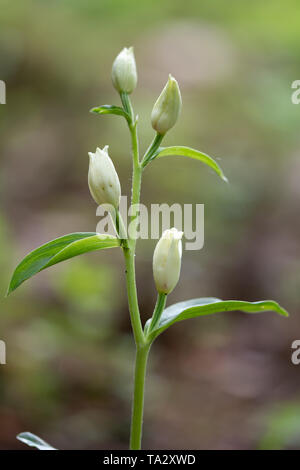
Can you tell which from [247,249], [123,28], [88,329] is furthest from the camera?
→ [123,28]

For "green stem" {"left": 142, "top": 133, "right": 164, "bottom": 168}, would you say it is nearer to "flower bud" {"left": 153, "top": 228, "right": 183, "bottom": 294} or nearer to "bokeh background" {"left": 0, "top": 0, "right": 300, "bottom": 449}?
"flower bud" {"left": 153, "top": 228, "right": 183, "bottom": 294}

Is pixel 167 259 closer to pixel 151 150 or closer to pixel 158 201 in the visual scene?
pixel 151 150

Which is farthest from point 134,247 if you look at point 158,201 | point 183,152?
point 158,201

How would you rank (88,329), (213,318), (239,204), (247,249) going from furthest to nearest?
(239,204) < (247,249) < (213,318) < (88,329)

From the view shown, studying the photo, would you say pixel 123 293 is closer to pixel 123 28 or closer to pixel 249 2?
pixel 123 28

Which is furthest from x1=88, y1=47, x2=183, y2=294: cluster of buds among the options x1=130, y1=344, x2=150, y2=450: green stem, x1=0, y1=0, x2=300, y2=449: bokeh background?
x1=0, y1=0, x2=300, y2=449: bokeh background

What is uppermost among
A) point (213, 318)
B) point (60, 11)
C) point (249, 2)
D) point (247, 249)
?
point (249, 2)

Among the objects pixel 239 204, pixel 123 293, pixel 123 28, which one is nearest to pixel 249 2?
pixel 123 28
